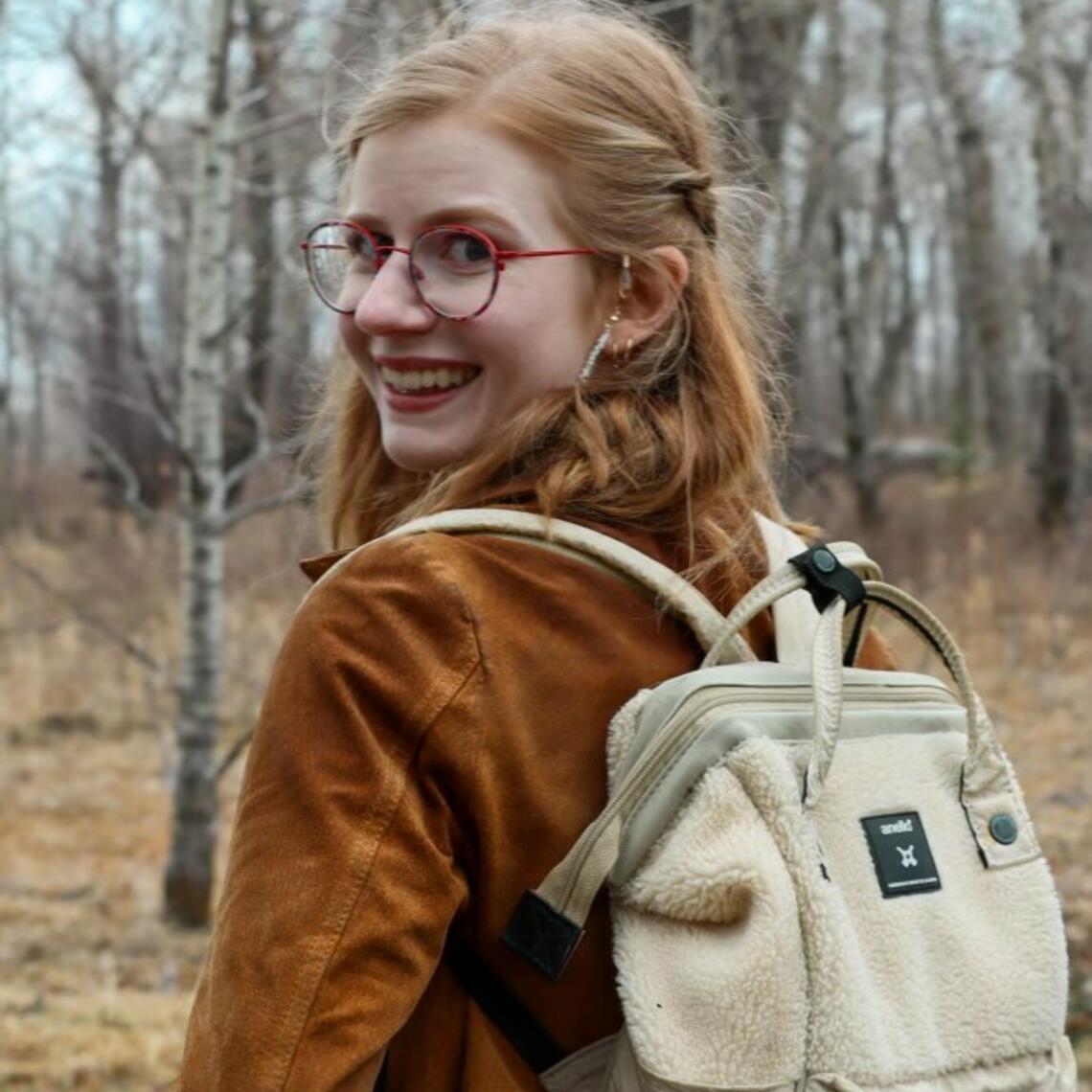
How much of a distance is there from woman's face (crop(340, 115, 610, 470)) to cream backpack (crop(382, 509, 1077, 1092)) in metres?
0.22

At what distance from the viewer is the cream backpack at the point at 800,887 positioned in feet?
3.97

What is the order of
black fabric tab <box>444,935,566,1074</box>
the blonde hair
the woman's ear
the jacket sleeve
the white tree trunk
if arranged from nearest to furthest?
the jacket sleeve, black fabric tab <box>444,935,566,1074</box>, the blonde hair, the woman's ear, the white tree trunk

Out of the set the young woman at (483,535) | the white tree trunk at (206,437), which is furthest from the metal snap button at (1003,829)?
the white tree trunk at (206,437)

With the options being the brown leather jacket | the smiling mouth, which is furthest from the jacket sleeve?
the smiling mouth

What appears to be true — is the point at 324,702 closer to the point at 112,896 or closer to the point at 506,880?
the point at 506,880

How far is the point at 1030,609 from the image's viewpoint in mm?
12656

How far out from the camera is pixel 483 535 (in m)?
1.36

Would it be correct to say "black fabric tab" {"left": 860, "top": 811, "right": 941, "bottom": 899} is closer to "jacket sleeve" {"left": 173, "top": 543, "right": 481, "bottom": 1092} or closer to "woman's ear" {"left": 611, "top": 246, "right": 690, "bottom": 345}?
"jacket sleeve" {"left": 173, "top": 543, "right": 481, "bottom": 1092}

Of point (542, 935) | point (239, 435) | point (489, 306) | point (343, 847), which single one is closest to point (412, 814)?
point (343, 847)

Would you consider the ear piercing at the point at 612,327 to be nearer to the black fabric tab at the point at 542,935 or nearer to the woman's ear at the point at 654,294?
the woman's ear at the point at 654,294

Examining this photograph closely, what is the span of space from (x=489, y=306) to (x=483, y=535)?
28cm

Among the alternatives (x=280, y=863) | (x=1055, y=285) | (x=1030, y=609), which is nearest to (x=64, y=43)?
(x=280, y=863)

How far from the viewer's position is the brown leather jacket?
1.21 m

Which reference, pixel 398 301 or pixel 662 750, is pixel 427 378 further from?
pixel 662 750
